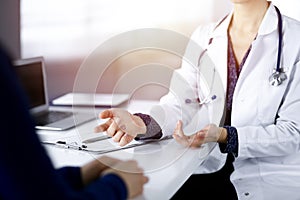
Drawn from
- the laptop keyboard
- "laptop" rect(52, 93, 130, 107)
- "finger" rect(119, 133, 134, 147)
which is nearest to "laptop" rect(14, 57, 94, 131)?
the laptop keyboard

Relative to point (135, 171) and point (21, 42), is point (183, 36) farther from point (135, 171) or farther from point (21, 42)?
point (135, 171)

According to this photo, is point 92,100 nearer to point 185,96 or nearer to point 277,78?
point 185,96

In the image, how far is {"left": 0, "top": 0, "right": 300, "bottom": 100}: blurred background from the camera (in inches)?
79.1

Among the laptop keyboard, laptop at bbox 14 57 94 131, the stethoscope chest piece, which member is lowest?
the laptop keyboard

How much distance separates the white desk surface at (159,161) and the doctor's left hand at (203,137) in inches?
0.8

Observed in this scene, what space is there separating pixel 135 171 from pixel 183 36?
1316mm

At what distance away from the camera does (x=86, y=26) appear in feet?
6.92

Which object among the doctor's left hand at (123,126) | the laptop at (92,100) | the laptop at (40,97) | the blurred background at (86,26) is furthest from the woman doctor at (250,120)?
the blurred background at (86,26)

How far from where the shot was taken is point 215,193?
1301mm

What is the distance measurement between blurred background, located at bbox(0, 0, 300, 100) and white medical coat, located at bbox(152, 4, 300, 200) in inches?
27.8

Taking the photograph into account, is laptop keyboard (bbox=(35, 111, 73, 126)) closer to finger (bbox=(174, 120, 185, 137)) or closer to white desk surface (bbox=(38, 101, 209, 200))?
white desk surface (bbox=(38, 101, 209, 200))

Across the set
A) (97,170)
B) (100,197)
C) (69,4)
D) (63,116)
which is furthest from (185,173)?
(69,4)

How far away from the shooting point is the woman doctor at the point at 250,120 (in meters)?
1.19

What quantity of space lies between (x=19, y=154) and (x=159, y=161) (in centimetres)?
59
